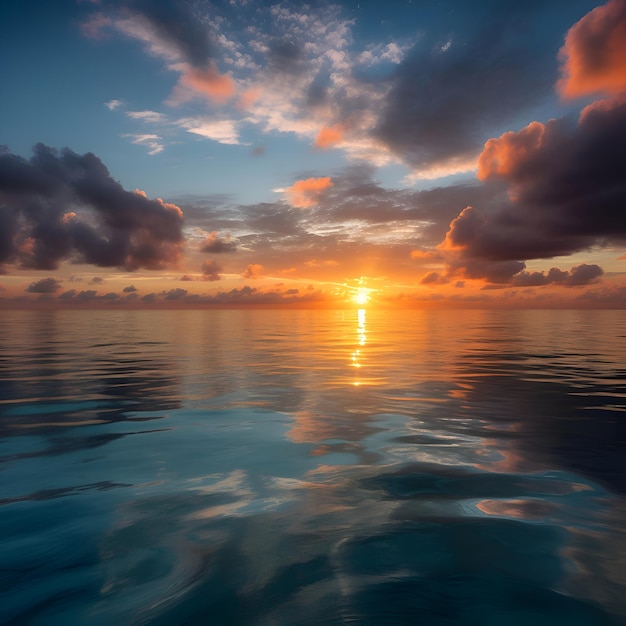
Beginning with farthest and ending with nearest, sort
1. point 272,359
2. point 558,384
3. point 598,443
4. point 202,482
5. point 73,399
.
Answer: point 272,359 < point 558,384 < point 73,399 < point 598,443 < point 202,482

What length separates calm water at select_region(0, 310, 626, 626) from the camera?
12.6 ft

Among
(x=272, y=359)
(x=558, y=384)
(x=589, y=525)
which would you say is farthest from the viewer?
(x=272, y=359)

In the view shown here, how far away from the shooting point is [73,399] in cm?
1349

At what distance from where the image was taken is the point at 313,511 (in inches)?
221

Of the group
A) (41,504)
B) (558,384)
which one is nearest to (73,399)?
(41,504)

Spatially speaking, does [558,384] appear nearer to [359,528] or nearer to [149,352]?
[359,528]

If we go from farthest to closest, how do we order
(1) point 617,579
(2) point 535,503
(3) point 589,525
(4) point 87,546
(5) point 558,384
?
1. (5) point 558,384
2. (2) point 535,503
3. (3) point 589,525
4. (4) point 87,546
5. (1) point 617,579

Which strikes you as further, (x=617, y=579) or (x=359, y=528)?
(x=359, y=528)

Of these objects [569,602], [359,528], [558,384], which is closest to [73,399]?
[359,528]

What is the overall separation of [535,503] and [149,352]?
2620 centimetres

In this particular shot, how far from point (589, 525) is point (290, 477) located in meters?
4.00

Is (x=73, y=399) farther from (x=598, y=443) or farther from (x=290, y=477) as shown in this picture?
(x=598, y=443)

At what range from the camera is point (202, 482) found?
6.77 metres

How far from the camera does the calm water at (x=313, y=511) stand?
383 cm
